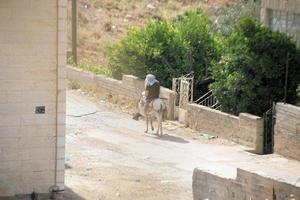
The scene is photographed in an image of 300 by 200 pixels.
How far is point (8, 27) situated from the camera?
51.5ft

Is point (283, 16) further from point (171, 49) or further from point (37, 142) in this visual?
point (37, 142)

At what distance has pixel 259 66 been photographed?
885 inches

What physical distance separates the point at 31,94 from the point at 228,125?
795 centimetres

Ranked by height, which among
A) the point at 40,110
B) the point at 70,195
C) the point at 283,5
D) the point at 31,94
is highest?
the point at 283,5

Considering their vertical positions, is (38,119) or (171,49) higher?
(38,119)

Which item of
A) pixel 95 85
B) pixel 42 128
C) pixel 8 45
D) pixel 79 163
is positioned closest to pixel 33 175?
pixel 42 128

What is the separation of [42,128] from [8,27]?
73.8 inches

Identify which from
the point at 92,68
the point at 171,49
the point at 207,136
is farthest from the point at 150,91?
the point at 92,68

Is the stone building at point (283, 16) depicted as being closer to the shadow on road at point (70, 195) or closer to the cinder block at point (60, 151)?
the shadow on road at point (70, 195)

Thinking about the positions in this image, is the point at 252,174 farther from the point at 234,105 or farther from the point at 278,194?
the point at 234,105

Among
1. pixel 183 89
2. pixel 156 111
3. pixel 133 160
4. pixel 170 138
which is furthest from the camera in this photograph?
pixel 183 89

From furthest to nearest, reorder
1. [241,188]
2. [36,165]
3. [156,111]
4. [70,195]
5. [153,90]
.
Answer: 1. [153,90]
2. [156,111]
3. [70,195]
4. [36,165]
5. [241,188]

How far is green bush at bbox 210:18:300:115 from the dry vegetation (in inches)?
564

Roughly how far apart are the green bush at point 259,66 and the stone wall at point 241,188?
6512 millimetres
